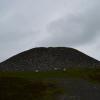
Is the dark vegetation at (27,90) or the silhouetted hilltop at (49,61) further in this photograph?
the silhouetted hilltop at (49,61)

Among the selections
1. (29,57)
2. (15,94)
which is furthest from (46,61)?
(15,94)

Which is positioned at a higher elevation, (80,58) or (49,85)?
(80,58)

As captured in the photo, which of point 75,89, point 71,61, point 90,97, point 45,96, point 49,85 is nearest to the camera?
point 90,97

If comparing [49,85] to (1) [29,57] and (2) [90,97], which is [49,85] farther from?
(1) [29,57]

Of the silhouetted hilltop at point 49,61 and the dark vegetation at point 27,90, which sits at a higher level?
the silhouetted hilltop at point 49,61

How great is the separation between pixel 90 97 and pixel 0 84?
62.6ft

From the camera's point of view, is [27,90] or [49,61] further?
[49,61]

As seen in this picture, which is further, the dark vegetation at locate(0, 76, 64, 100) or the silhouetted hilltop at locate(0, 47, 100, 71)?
the silhouetted hilltop at locate(0, 47, 100, 71)

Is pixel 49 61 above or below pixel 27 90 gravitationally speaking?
above

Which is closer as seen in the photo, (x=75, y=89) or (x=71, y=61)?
(x=75, y=89)

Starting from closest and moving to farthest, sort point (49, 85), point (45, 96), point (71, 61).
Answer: point (45, 96), point (49, 85), point (71, 61)

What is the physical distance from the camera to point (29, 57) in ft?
651

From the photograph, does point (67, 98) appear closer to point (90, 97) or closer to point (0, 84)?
point (90, 97)

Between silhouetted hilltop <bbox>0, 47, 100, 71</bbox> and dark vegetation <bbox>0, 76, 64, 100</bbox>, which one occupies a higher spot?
silhouetted hilltop <bbox>0, 47, 100, 71</bbox>
